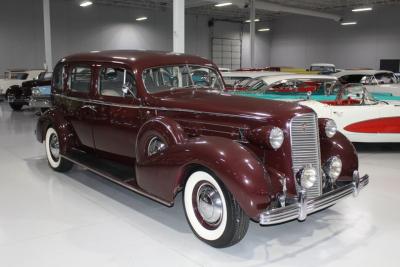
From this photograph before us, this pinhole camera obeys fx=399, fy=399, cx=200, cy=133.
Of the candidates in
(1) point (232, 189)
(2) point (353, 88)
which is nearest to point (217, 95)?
(1) point (232, 189)

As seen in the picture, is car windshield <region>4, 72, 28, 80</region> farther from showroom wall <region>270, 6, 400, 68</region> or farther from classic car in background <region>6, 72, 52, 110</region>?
showroom wall <region>270, 6, 400, 68</region>

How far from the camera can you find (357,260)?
323 centimetres

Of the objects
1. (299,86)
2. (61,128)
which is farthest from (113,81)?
(299,86)

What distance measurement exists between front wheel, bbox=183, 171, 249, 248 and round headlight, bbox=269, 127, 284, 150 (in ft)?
1.86

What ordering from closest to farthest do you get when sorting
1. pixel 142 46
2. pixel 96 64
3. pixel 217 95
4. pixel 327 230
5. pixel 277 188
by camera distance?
1. pixel 277 188
2. pixel 327 230
3. pixel 217 95
4. pixel 96 64
5. pixel 142 46

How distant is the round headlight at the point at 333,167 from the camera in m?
3.83

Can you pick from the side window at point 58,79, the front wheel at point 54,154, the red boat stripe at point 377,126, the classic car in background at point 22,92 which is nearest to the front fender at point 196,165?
the front wheel at point 54,154

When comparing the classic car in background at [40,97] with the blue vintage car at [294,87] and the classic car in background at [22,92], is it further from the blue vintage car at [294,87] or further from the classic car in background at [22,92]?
the blue vintage car at [294,87]

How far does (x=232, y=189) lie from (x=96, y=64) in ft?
9.01

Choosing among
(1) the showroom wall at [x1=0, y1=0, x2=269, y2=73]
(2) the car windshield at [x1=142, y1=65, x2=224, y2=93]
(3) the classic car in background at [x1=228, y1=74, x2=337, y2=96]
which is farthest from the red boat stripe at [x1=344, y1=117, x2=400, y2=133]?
(1) the showroom wall at [x1=0, y1=0, x2=269, y2=73]

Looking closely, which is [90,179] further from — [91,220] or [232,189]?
[232,189]

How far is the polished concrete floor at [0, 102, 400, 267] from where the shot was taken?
128 inches

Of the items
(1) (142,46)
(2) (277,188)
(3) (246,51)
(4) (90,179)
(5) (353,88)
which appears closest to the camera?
(2) (277,188)

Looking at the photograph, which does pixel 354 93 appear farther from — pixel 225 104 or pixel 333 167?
pixel 225 104
